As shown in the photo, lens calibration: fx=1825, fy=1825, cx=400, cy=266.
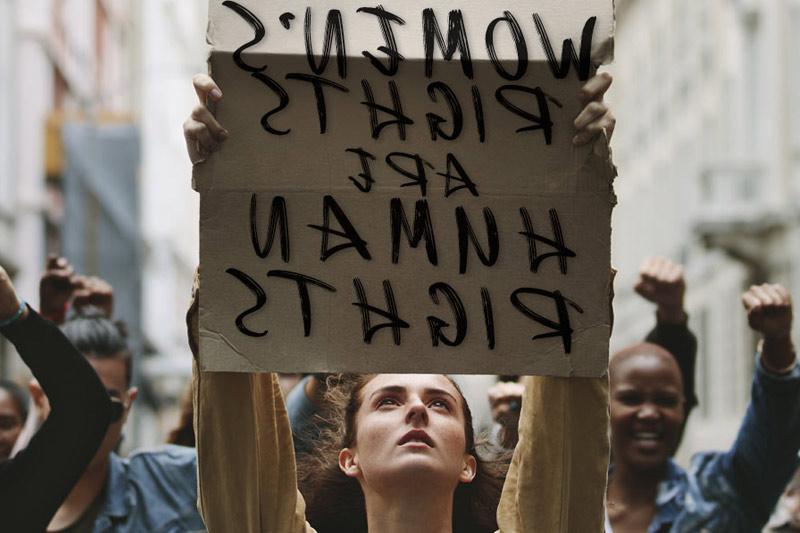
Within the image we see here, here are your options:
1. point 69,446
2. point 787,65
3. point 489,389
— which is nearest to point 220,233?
point 69,446

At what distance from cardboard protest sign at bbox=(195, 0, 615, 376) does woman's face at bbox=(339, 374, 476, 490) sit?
252mm

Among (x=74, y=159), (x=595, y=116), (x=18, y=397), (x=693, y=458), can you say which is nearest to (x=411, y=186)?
(x=595, y=116)

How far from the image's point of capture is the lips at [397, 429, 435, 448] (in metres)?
3.44

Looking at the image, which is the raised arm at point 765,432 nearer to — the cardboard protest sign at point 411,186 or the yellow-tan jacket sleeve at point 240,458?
the cardboard protest sign at point 411,186

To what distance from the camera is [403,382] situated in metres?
3.59

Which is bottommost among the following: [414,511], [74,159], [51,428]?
[414,511]

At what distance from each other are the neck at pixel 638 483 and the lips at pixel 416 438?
1.26 metres

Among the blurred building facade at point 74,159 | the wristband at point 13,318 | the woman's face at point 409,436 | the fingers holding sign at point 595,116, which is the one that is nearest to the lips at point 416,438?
the woman's face at point 409,436

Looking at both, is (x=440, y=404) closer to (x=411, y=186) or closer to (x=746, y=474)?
(x=411, y=186)

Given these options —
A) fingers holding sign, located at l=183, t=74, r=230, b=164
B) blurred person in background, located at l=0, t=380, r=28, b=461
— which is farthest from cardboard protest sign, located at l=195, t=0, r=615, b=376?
blurred person in background, located at l=0, t=380, r=28, b=461

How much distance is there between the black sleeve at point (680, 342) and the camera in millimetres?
4738

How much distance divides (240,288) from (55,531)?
1.23 meters

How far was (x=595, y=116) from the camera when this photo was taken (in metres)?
3.17

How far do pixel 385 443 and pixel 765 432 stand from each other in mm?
1168
